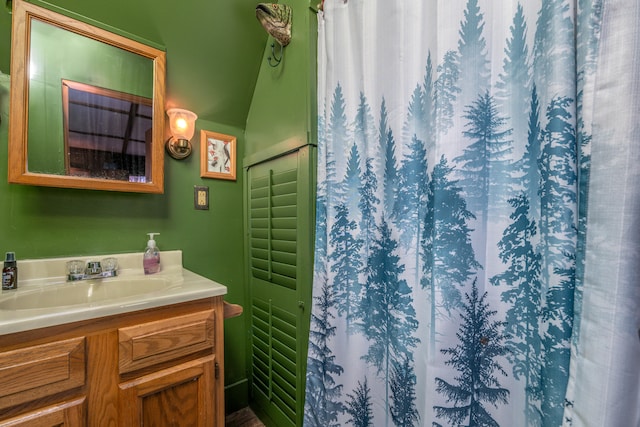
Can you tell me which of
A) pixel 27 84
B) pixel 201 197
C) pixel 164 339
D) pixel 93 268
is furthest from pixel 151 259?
pixel 27 84

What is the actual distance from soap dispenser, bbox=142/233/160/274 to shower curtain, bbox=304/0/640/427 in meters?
0.77

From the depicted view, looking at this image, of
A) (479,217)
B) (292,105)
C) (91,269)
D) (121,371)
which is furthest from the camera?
(292,105)

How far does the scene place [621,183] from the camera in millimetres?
408

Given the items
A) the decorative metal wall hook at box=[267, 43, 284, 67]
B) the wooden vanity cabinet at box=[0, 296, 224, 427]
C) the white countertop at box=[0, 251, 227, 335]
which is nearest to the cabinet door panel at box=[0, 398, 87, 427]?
the wooden vanity cabinet at box=[0, 296, 224, 427]

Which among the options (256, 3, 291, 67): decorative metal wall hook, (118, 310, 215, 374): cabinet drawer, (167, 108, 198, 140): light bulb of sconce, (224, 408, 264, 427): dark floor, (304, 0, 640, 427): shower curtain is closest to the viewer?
(304, 0, 640, 427): shower curtain

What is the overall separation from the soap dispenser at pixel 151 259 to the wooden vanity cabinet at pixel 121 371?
1.49ft

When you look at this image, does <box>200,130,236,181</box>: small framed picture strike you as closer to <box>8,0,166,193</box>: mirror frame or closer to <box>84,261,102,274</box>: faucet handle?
<box>8,0,166,193</box>: mirror frame

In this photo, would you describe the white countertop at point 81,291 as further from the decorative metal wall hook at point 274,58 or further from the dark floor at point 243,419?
the decorative metal wall hook at point 274,58

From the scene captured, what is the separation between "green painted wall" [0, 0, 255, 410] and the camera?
3.27ft

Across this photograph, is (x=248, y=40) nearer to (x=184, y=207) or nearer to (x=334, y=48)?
(x=334, y=48)

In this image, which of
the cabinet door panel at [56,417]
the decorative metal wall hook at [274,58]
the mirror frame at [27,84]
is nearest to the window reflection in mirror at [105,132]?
the mirror frame at [27,84]

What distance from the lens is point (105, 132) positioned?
43.4 inches

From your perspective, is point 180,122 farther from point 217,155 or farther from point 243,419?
point 243,419

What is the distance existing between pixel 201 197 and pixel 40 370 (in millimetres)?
889
